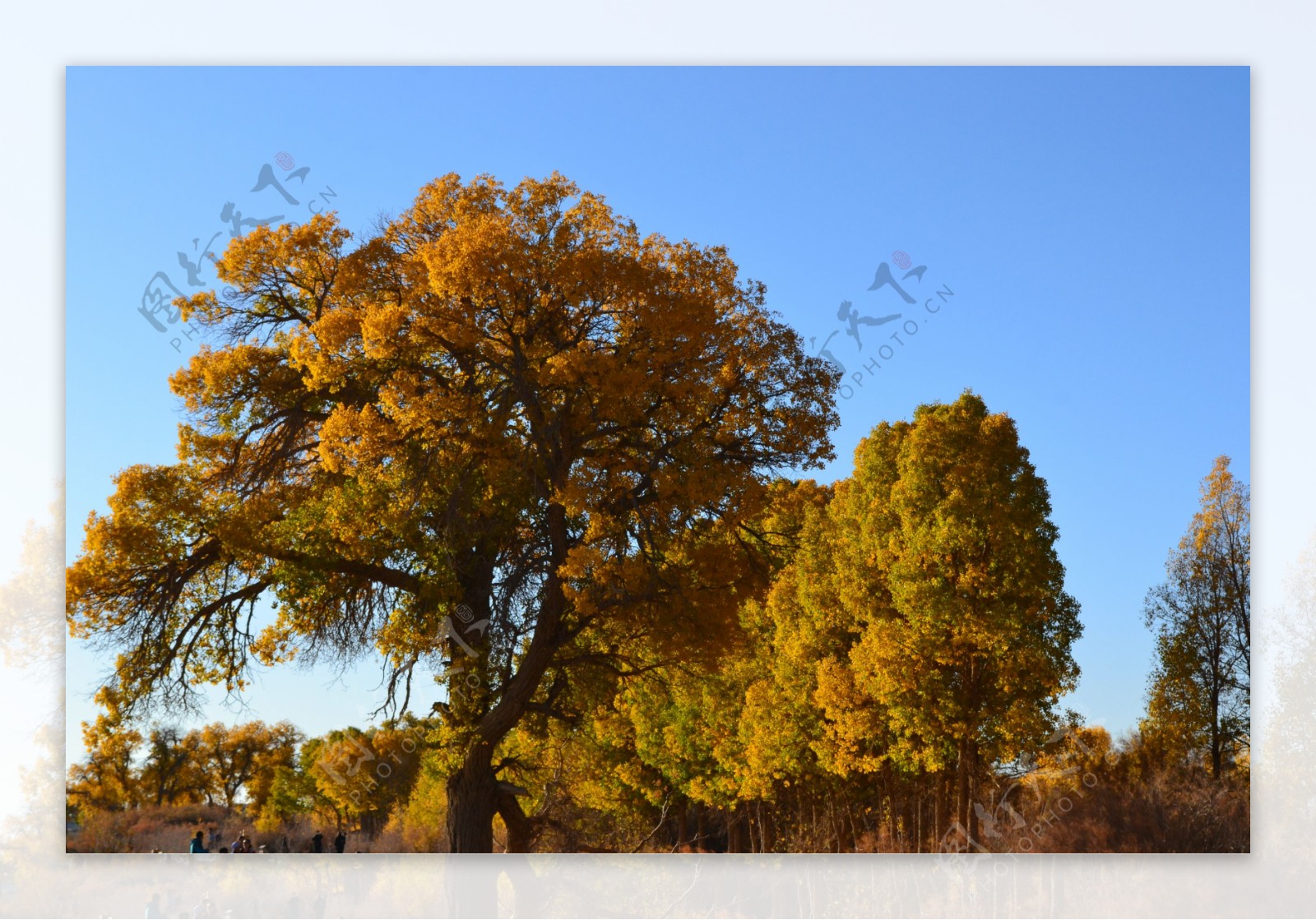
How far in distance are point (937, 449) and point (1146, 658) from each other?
7.55 ft

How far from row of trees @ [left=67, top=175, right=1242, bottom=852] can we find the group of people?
329 mm

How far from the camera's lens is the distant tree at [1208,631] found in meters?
7.44

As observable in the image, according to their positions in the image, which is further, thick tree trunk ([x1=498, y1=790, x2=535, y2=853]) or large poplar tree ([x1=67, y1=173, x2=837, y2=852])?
thick tree trunk ([x1=498, y1=790, x2=535, y2=853])

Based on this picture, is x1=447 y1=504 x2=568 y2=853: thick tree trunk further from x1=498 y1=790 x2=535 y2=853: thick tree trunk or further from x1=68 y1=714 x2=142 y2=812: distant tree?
x1=68 y1=714 x2=142 y2=812: distant tree

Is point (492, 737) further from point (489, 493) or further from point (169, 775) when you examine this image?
point (169, 775)

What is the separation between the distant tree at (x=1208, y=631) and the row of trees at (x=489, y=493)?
64 centimetres

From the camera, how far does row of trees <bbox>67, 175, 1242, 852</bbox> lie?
7.65m

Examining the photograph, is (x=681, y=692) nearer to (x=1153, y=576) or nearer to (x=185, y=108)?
(x=1153, y=576)

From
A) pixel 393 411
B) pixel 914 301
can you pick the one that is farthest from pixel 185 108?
pixel 914 301

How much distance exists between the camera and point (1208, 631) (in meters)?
7.54

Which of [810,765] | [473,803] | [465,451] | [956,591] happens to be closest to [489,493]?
[465,451]

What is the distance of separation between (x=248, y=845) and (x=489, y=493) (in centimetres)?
273

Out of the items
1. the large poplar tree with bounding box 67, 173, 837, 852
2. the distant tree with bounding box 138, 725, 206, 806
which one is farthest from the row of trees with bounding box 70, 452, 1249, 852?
the large poplar tree with bounding box 67, 173, 837, 852

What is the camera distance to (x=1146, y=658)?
7.48m
